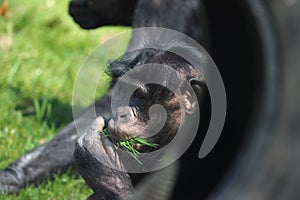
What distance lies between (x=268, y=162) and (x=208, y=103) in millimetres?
776

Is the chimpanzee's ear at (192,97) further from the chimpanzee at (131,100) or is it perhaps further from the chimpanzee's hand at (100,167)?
the chimpanzee's hand at (100,167)

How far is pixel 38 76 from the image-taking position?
19.8 feet

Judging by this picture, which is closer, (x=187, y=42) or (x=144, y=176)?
(x=144, y=176)

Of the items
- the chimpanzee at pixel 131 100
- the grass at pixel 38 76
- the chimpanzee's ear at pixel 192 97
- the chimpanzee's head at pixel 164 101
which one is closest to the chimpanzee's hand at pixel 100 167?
the chimpanzee at pixel 131 100

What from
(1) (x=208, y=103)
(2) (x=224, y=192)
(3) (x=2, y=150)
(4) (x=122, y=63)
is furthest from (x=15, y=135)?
(2) (x=224, y=192)

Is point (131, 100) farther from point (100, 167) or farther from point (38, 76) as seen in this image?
point (38, 76)

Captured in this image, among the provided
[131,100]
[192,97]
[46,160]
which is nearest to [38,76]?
[46,160]

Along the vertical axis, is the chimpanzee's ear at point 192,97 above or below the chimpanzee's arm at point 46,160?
above

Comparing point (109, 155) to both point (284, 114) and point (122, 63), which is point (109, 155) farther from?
point (284, 114)

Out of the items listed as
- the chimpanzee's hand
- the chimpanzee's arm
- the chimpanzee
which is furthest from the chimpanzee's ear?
the chimpanzee's arm

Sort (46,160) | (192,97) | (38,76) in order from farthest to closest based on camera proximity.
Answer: (38,76) → (46,160) → (192,97)

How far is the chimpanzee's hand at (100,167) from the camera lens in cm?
347

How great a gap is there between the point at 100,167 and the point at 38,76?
8.81 ft

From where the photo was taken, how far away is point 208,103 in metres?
3.22
